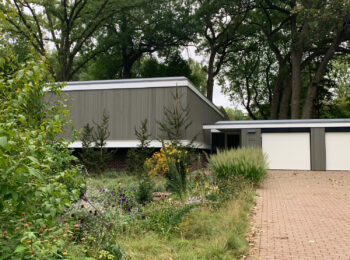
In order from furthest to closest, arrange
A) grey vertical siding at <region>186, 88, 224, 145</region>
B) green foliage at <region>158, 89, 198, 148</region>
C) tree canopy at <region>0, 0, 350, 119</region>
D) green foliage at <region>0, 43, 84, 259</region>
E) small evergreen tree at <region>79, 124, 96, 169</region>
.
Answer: tree canopy at <region>0, 0, 350, 119</region> < grey vertical siding at <region>186, 88, 224, 145</region> < small evergreen tree at <region>79, 124, 96, 169</region> < green foliage at <region>158, 89, 198, 148</region> < green foliage at <region>0, 43, 84, 259</region>

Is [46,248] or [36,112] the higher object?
[36,112]

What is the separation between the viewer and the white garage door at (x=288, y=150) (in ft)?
55.7

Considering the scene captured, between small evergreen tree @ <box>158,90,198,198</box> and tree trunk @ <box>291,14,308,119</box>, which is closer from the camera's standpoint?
small evergreen tree @ <box>158,90,198,198</box>

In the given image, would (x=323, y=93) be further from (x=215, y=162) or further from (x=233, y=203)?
(x=233, y=203)

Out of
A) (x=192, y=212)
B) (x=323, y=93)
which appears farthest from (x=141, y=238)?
(x=323, y=93)

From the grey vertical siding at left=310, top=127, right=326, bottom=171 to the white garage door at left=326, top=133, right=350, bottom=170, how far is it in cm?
25

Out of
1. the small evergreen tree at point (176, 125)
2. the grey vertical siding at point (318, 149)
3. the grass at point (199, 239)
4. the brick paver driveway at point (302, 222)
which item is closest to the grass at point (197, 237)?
the grass at point (199, 239)

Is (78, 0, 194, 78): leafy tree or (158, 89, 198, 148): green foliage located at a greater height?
(78, 0, 194, 78): leafy tree

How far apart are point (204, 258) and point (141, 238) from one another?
3.75ft

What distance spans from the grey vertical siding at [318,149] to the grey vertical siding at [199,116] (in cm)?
570

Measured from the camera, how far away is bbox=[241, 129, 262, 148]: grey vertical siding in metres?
17.6

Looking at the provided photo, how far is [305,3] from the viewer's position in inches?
886

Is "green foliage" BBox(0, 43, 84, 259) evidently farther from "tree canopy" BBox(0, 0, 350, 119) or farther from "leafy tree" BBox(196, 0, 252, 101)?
"leafy tree" BBox(196, 0, 252, 101)

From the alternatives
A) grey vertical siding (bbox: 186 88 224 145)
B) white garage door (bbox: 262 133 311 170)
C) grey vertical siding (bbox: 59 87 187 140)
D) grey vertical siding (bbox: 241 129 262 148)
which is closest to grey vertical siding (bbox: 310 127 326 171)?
white garage door (bbox: 262 133 311 170)
